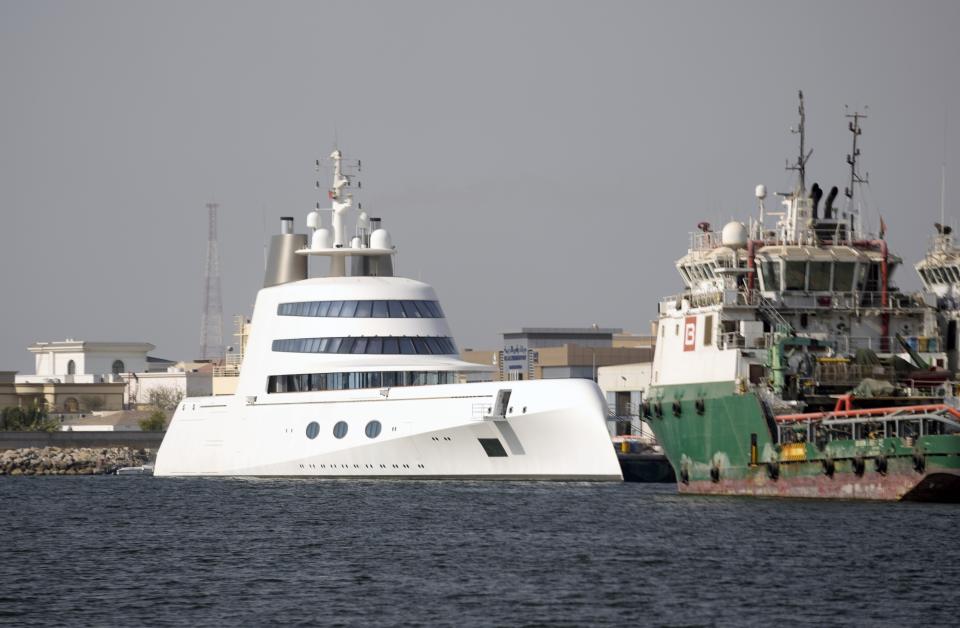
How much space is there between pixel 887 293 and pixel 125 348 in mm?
113705

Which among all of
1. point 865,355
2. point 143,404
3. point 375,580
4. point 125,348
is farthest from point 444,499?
point 125,348

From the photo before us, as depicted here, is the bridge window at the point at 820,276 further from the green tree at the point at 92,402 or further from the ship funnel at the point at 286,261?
the green tree at the point at 92,402

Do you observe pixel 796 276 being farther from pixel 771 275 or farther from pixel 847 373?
pixel 847 373

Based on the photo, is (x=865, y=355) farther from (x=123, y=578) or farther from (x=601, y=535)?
(x=123, y=578)

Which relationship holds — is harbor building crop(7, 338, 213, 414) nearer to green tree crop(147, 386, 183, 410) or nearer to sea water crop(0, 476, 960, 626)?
green tree crop(147, 386, 183, 410)

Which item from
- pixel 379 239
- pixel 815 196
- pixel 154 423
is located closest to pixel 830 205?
pixel 815 196

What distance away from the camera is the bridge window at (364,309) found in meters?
69.8

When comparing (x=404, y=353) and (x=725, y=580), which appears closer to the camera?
(x=725, y=580)

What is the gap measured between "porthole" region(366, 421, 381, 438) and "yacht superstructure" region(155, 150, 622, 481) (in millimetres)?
51

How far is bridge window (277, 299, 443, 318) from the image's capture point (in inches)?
2746

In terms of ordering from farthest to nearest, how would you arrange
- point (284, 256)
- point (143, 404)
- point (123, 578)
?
point (143, 404), point (284, 256), point (123, 578)

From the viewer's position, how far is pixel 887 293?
54188mm

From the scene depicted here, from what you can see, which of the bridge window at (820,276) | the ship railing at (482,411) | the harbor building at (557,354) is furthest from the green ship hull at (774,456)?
the harbor building at (557,354)

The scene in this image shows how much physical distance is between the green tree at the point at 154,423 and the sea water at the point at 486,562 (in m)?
64.6
